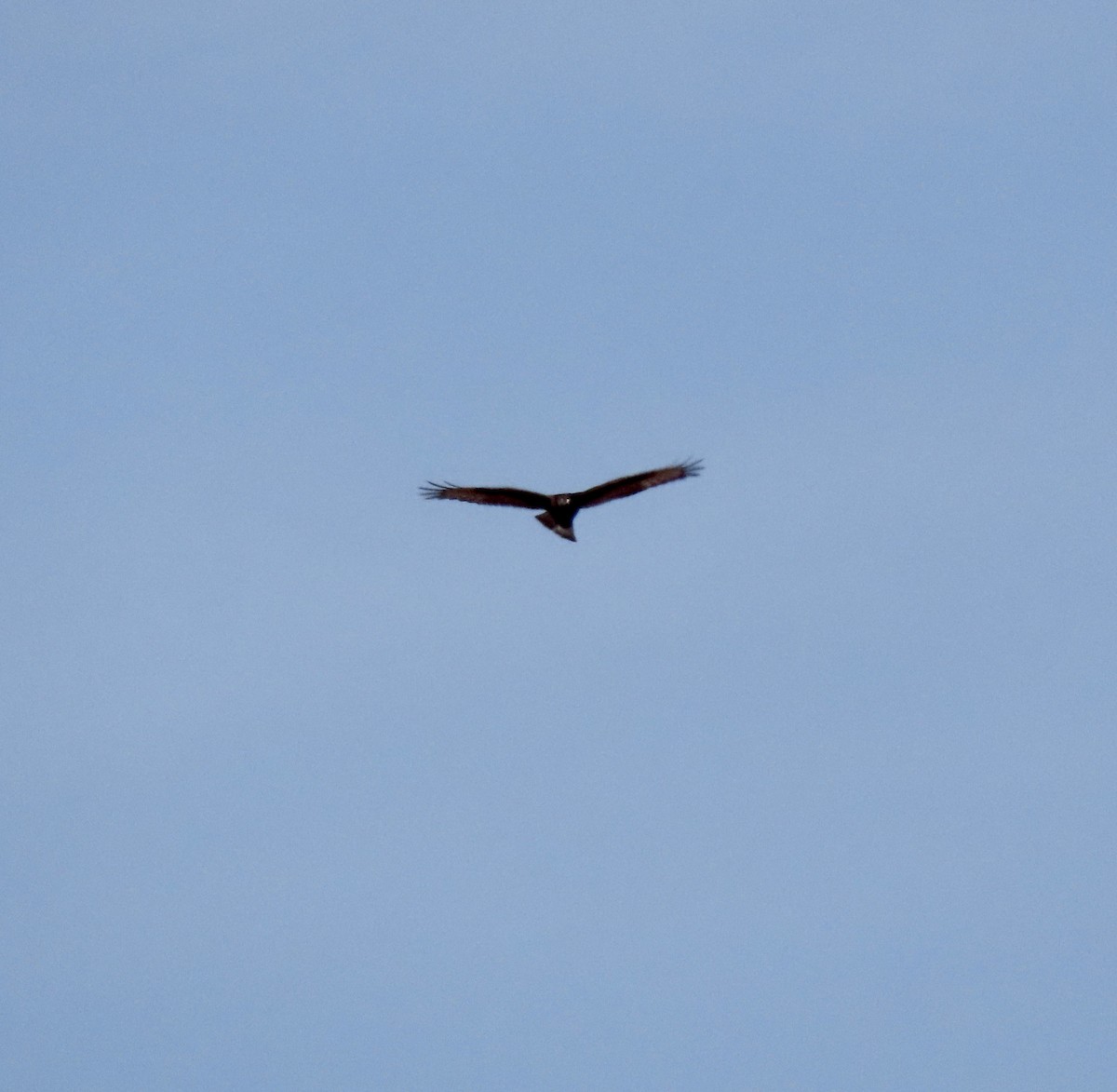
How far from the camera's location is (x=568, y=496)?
40.2 meters

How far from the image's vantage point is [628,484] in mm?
40250

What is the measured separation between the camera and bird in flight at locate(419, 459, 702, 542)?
131 ft

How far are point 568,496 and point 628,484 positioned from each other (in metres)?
1.08

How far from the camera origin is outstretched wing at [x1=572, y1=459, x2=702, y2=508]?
39.9 m

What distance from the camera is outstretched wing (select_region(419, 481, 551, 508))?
40.7 meters

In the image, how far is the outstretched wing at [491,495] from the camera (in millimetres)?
40688

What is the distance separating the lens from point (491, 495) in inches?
1617

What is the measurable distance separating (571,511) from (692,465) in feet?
7.62

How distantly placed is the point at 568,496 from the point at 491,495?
1630mm

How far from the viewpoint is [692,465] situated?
130ft

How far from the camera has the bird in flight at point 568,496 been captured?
4000 centimetres

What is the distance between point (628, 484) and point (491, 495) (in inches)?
101

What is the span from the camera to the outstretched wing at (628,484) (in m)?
39.9

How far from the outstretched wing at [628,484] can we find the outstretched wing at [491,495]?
2.76 ft
